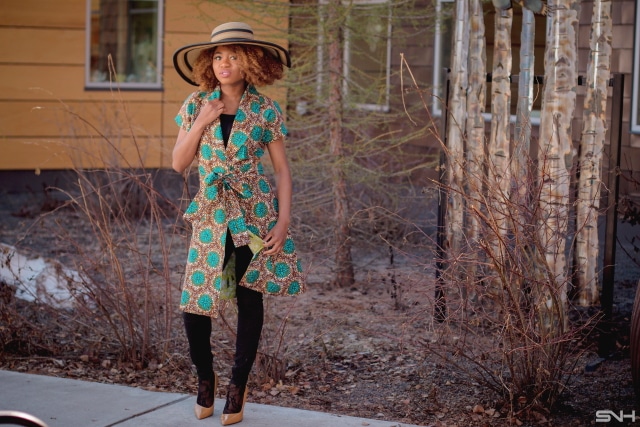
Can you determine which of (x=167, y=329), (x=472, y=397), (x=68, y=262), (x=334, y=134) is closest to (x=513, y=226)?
(x=472, y=397)

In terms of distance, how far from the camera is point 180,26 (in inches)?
503

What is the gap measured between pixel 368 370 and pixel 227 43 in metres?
2.03

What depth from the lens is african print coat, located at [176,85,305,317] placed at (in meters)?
4.43

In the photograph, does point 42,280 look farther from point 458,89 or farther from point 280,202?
point 458,89

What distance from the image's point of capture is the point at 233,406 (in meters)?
4.51

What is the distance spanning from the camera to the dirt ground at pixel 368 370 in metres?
4.82

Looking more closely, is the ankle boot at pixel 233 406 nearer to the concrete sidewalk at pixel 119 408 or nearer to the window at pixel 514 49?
the concrete sidewalk at pixel 119 408

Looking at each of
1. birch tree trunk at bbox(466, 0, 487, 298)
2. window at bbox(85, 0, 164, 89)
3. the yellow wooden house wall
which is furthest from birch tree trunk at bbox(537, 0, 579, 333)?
window at bbox(85, 0, 164, 89)

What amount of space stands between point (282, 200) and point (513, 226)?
1.01 m

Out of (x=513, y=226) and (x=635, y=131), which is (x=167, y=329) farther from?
(x=635, y=131)

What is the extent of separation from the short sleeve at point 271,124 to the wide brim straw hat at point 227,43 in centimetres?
24

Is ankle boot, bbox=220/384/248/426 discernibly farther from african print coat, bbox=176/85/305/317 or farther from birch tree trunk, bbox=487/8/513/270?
birch tree trunk, bbox=487/8/513/270

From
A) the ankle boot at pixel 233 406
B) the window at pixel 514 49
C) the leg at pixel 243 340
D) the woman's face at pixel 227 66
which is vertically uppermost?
the window at pixel 514 49

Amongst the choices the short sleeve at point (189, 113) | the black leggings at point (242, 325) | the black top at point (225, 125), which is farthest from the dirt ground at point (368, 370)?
the short sleeve at point (189, 113)
